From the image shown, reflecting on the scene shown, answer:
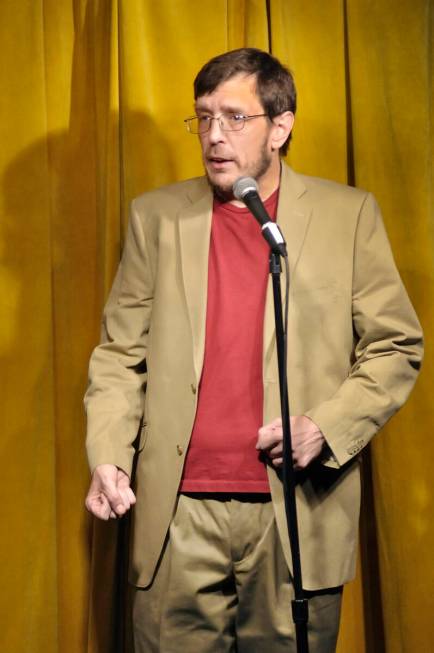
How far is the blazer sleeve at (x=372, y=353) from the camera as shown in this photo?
2191mm

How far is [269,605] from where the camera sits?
223cm

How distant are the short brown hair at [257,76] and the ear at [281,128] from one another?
12mm

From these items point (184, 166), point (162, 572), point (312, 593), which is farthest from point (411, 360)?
point (184, 166)

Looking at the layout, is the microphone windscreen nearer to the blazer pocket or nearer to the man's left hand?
the man's left hand

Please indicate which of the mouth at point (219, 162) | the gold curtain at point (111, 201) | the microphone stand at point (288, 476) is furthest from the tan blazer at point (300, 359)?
the gold curtain at point (111, 201)

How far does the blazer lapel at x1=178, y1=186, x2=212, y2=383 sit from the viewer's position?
2264 millimetres

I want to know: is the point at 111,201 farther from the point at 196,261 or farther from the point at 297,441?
the point at 297,441

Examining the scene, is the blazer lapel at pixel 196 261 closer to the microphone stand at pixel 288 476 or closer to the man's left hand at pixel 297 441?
the man's left hand at pixel 297 441

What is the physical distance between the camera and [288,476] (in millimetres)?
1894

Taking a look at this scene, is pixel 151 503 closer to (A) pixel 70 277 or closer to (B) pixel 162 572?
(B) pixel 162 572

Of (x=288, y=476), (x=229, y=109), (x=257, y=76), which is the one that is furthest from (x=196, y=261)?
(x=288, y=476)

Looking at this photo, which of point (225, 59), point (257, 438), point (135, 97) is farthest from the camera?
point (135, 97)

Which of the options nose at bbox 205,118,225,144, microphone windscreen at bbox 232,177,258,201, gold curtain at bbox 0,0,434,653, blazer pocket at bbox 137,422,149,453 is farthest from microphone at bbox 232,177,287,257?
gold curtain at bbox 0,0,434,653

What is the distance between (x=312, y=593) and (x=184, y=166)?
4.30ft
